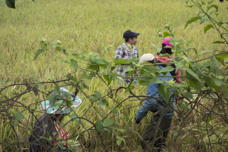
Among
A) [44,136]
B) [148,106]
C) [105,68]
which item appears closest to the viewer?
[105,68]

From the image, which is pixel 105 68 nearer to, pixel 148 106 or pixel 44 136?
pixel 44 136

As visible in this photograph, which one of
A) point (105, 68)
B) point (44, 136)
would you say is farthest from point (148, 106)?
point (105, 68)

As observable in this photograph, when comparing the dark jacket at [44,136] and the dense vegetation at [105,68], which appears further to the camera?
the dark jacket at [44,136]

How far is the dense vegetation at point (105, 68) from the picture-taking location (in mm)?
1297

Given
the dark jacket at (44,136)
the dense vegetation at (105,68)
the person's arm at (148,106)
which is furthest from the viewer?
the person's arm at (148,106)

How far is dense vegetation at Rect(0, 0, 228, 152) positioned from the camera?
1.30 metres

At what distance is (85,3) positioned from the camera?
12.4m

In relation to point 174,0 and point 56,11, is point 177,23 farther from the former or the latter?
point 174,0

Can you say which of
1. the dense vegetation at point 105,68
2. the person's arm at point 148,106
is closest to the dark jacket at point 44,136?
the dense vegetation at point 105,68

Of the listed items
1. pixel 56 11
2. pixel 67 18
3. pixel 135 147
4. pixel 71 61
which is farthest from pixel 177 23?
pixel 71 61

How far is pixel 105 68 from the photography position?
4.25 feet

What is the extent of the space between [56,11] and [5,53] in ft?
16.2

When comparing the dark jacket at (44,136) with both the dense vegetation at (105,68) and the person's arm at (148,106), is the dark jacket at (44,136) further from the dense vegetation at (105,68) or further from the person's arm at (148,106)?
the person's arm at (148,106)

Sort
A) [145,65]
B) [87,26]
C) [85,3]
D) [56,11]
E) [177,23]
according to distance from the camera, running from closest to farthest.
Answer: [145,65] → [87,26] → [177,23] → [56,11] → [85,3]
